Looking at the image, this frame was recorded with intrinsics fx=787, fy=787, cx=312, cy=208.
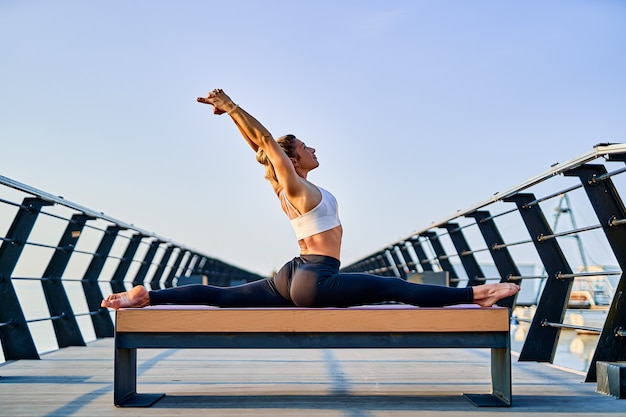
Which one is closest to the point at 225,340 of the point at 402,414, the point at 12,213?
the point at 402,414

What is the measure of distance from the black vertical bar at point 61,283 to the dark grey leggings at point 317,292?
2928 millimetres

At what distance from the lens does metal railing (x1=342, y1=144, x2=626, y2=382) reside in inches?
134

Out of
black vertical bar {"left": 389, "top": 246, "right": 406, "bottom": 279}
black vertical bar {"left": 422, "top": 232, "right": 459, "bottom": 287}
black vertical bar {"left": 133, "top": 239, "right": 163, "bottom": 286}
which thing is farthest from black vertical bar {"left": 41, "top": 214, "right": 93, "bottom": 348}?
black vertical bar {"left": 389, "top": 246, "right": 406, "bottom": 279}

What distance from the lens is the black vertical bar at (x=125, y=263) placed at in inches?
295

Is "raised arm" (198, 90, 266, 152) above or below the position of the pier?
above

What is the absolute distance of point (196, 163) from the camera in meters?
22.6

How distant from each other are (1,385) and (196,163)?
1927 centimetres

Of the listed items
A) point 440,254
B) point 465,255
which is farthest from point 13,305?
point 440,254

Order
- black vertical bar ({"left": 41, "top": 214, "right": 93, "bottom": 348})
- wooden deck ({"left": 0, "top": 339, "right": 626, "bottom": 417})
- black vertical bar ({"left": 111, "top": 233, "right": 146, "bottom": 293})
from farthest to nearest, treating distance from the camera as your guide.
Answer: black vertical bar ({"left": 111, "top": 233, "right": 146, "bottom": 293})
black vertical bar ({"left": 41, "top": 214, "right": 93, "bottom": 348})
wooden deck ({"left": 0, "top": 339, "right": 626, "bottom": 417})

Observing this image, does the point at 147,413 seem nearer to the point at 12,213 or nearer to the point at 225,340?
the point at 225,340

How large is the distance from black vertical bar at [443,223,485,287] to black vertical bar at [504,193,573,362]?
62.3 inches

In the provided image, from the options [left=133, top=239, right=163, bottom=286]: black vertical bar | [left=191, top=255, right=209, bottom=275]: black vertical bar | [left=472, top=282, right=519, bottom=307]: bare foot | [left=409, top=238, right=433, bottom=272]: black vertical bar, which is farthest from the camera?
[left=191, top=255, right=209, bottom=275]: black vertical bar

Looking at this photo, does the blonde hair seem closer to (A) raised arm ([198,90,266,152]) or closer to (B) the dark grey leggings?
(A) raised arm ([198,90,266,152])

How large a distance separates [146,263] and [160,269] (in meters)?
1.16
